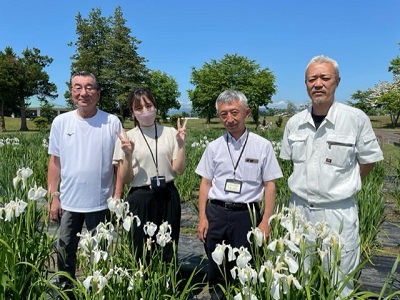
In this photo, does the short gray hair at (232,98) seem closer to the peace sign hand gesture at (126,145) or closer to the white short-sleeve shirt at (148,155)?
the white short-sleeve shirt at (148,155)

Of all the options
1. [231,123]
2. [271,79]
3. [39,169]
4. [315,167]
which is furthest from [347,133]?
[271,79]

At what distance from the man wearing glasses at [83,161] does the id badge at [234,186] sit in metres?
0.80

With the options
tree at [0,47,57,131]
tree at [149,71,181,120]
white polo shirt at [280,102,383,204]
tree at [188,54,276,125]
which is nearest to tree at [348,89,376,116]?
tree at [188,54,276,125]

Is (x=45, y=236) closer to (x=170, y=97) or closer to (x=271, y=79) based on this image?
(x=271, y=79)

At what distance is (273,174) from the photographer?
2473 millimetres

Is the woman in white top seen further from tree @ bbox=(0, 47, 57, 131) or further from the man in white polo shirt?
tree @ bbox=(0, 47, 57, 131)

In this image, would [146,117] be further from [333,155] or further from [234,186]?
[333,155]

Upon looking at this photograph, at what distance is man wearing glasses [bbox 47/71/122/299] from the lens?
2672 mm

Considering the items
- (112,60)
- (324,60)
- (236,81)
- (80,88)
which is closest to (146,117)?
(80,88)

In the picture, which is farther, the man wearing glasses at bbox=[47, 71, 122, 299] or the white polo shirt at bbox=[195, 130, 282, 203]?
the man wearing glasses at bbox=[47, 71, 122, 299]

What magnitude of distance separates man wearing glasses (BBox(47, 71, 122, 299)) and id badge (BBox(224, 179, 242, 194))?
2.62 ft

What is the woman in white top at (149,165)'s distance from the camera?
8.49 feet

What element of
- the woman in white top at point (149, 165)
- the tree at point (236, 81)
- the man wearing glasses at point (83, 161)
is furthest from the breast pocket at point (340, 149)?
the tree at point (236, 81)

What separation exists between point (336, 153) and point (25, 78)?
33261mm
